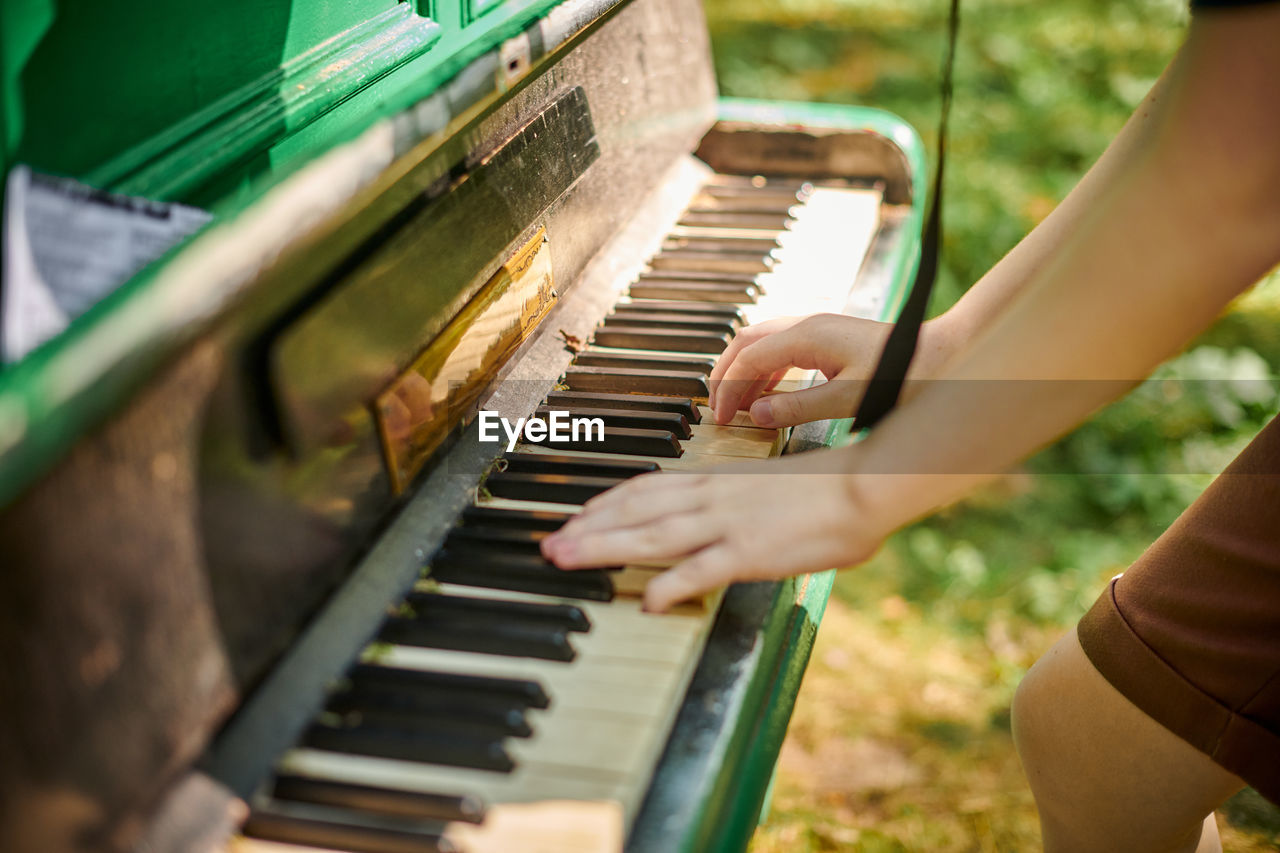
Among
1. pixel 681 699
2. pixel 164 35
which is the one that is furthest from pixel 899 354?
pixel 164 35

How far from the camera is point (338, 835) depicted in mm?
850

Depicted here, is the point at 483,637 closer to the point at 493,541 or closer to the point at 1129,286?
the point at 493,541

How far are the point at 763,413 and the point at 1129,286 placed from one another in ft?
2.04

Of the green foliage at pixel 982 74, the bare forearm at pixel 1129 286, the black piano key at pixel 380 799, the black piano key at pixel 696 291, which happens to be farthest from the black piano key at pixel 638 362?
the green foliage at pixel 982 74

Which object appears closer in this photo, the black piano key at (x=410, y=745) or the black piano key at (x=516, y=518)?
the black piano key at (x=410, y=745)

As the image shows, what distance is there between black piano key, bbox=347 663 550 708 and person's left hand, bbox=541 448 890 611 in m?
0.18

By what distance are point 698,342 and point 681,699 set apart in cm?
80

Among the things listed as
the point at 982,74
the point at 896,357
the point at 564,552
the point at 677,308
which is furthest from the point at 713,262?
the point at 982,74

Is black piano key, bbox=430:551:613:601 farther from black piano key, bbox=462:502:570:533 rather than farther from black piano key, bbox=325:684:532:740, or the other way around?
black piano key, bbox=325:684:532:740

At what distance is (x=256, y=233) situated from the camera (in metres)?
0.88

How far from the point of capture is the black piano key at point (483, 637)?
3.43 feet

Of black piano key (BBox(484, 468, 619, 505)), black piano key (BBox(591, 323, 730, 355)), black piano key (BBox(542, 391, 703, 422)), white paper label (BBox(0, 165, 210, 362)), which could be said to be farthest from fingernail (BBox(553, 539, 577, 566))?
black piano key (BBox(591, 323, 730, 355))

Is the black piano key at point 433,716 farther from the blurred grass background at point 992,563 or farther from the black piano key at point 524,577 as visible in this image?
the blurred grass background at point 992,563

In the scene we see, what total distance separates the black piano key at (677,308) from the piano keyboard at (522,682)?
22 centimetres
